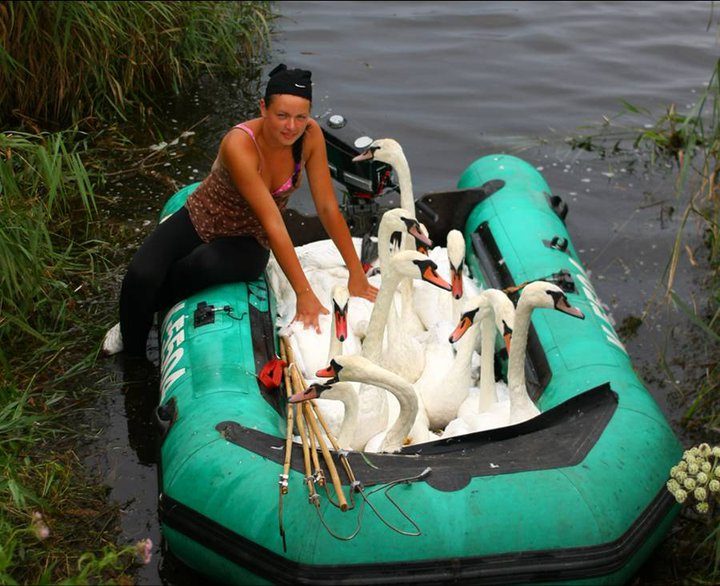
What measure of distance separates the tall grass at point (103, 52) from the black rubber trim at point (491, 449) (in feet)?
11.5

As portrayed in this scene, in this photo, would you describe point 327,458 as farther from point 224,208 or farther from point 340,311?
point 224,208

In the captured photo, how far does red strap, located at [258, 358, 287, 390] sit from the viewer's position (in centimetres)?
413

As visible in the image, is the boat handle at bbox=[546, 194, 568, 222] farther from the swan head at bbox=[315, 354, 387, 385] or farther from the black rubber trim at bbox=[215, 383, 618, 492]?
the swan head at bbox=[315, 354, 387, 385]

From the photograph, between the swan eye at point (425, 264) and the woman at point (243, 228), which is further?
the woman at point (243, 228)

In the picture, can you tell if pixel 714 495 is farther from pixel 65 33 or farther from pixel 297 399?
pixel 65 33

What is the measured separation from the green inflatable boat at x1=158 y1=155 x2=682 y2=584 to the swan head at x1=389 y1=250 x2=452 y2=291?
1.87 ft

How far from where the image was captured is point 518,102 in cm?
832

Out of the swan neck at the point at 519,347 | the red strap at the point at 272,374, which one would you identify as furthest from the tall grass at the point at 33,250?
the swan neck at the point at 519,347

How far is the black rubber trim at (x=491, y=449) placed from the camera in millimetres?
3490

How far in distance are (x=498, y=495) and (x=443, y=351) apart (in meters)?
1.12

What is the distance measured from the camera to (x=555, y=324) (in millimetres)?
4410

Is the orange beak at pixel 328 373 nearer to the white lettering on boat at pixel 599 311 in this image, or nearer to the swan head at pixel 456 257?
the swan head at pixel 456 257

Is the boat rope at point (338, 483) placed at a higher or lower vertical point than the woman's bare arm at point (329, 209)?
lower

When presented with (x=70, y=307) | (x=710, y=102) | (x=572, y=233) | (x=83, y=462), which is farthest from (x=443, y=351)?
(x=710, y=102)
